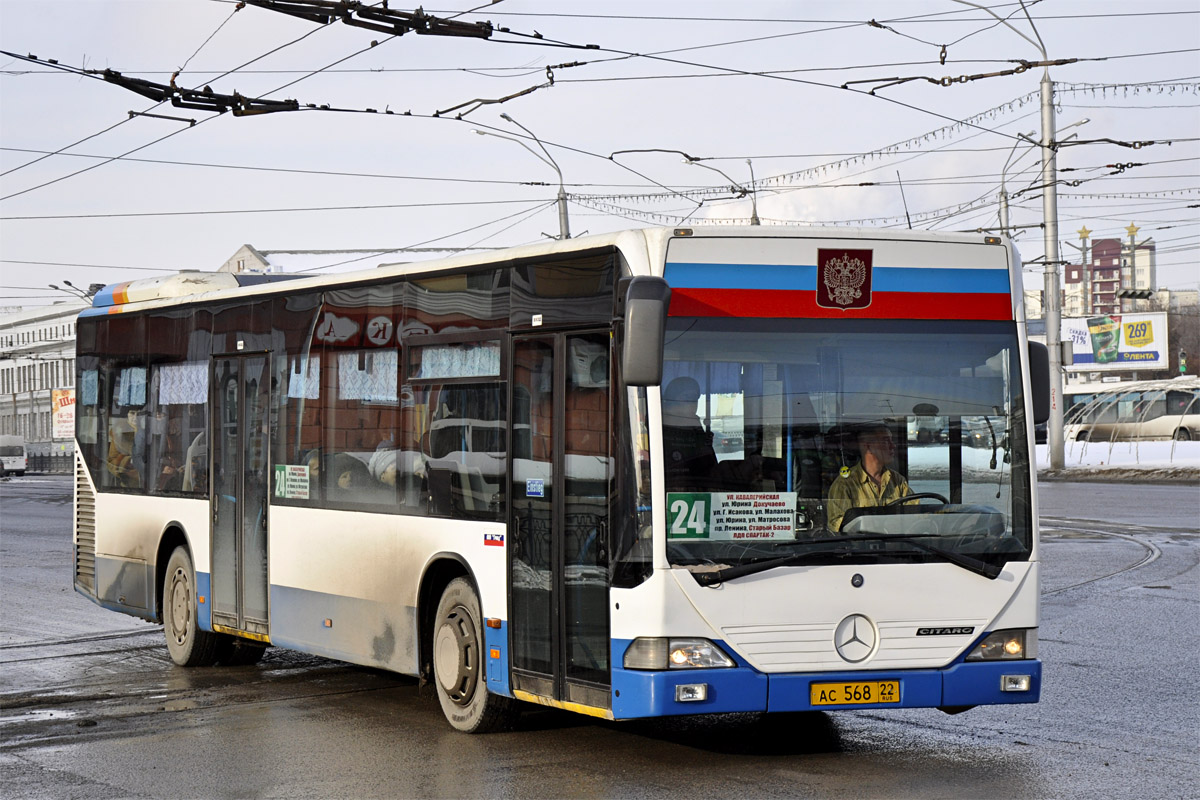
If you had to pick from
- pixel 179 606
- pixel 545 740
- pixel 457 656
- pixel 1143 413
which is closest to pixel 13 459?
pixel 1143 413

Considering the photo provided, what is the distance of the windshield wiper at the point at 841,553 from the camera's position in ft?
24.2

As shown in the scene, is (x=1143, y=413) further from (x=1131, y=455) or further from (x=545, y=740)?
(x=545, y=740)

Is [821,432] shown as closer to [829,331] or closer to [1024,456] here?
[829,331]

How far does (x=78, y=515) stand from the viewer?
1411 cm

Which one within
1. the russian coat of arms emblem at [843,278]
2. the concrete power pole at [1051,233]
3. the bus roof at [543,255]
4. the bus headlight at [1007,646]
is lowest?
the bus headlight at [1007,646]

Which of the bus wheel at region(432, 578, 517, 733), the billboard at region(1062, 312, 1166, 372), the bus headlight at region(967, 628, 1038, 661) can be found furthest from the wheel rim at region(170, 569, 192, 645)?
the billboard at region(1062, 312, 1166, 372)

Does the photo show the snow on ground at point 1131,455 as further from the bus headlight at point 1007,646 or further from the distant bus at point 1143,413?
the bus headlight at point 1007,646

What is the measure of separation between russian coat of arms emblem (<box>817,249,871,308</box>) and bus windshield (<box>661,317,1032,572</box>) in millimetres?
107

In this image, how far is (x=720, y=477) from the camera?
7.42m

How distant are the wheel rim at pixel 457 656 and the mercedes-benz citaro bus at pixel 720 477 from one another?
0.06 ft

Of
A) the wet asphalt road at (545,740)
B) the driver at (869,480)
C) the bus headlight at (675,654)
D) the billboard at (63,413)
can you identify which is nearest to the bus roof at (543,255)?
the driver at (869,480)

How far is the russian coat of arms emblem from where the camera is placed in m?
7.76

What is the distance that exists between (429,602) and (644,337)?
2846 millimetres

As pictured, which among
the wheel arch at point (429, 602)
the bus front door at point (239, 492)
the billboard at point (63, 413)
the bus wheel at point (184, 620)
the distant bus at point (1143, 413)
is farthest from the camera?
the billboard at point (63, 413)
